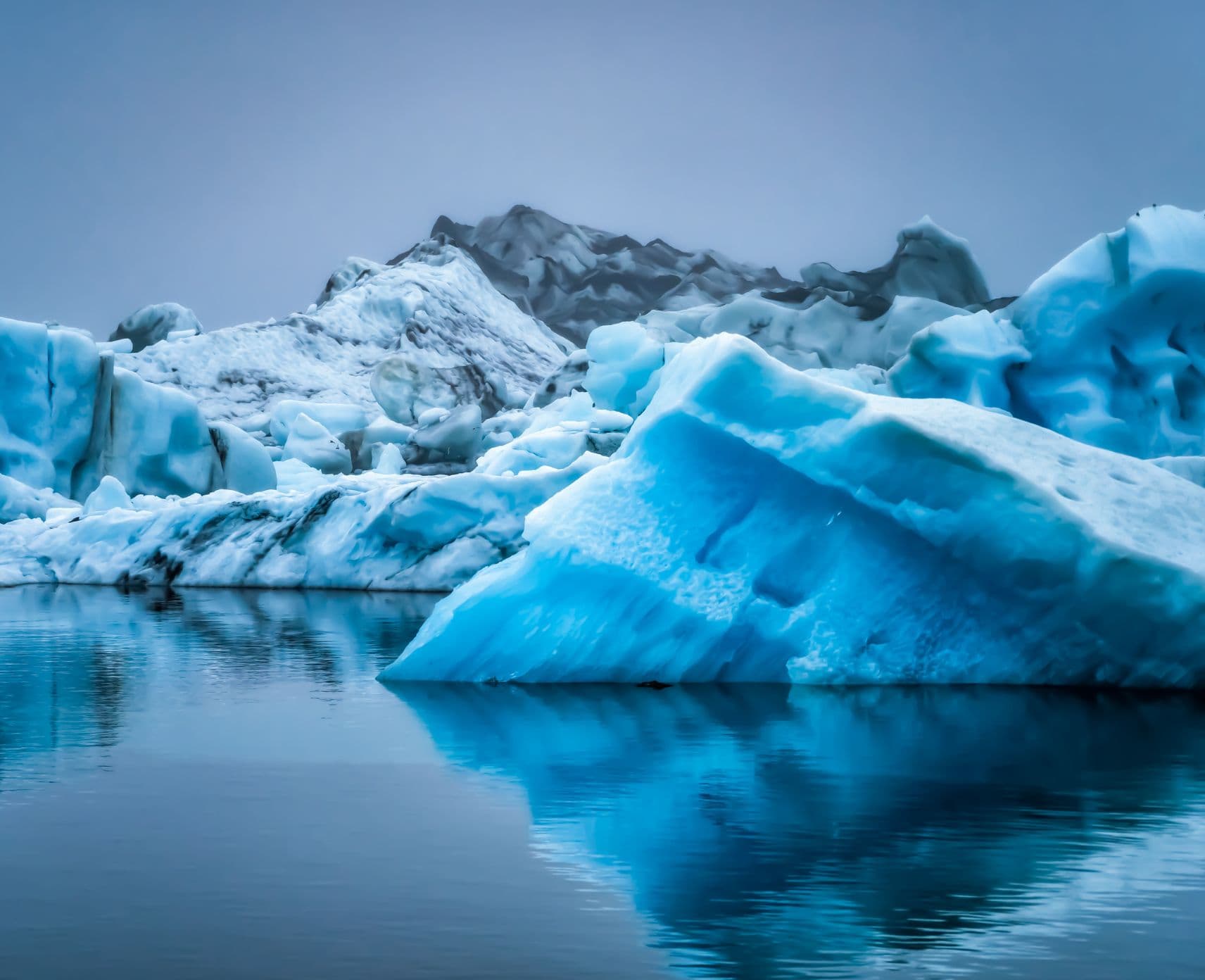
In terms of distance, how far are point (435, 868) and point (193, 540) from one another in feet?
52.6

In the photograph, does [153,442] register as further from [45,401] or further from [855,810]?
[855,810]

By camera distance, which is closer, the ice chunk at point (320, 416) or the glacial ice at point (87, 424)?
the glacial ice at point (87, 424)

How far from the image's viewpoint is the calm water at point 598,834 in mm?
3295

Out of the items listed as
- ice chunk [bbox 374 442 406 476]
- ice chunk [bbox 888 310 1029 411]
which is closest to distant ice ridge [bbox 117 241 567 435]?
ice chunk [bbox 374 442 406 476]

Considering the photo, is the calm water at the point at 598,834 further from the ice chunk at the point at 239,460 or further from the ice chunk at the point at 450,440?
the ice chunk at the point at 450,440

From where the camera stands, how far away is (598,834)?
4539 mm

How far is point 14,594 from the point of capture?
17.9 meters

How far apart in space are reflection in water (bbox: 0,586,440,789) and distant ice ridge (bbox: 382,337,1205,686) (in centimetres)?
156

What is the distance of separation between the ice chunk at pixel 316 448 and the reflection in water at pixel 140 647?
1553 centimetres

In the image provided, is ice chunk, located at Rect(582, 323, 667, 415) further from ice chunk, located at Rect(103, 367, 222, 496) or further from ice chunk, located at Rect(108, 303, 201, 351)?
ice chunk, located at Rect(108, 303, 201, 351)

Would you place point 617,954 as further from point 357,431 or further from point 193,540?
point 357,431

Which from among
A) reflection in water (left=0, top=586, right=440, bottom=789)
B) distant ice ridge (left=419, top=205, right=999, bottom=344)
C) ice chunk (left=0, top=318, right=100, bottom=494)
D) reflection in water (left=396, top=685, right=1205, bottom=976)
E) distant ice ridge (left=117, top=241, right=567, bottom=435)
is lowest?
reflection in water (left=0, top=586, right=440, bottom=789)

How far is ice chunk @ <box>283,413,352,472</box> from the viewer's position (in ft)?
111

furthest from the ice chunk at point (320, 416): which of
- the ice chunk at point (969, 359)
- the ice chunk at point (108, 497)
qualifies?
the ice chunk at point (969, 359)
